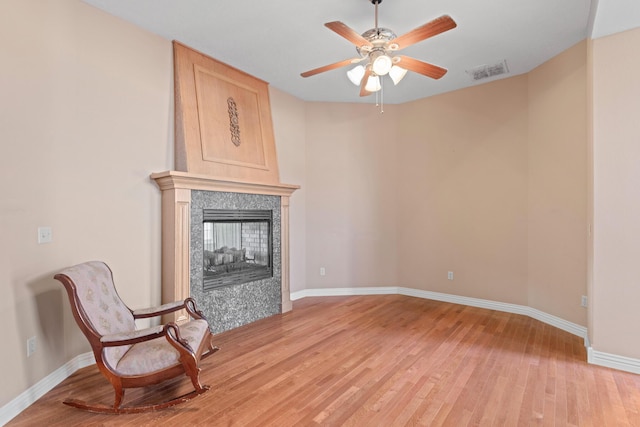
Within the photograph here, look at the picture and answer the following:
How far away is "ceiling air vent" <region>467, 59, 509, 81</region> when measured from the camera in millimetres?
4059

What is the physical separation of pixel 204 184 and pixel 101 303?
4.89 ft

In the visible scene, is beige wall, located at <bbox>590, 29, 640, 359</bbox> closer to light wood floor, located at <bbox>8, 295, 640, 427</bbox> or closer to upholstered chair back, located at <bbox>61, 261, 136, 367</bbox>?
light wood floor, located at <bbox>8, 295, 640, 427</bbox>

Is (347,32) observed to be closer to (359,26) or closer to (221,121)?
(359,26)

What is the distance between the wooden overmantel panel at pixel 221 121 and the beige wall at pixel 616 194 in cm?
342

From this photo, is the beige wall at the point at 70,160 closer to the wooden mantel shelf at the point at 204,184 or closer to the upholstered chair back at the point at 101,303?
the wooden mantel shelf at the point at 204,184

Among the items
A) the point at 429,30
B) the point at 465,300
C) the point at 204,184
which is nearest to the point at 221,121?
the point at 204,184

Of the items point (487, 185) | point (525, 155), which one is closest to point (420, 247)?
point (487, 185)

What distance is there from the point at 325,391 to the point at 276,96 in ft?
12.9

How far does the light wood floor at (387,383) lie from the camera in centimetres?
214

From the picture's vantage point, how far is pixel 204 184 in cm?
353

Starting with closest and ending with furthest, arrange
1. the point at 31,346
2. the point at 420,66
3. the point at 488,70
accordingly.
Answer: the point at 31,346 → the point at 420,66 → the point at 488,70

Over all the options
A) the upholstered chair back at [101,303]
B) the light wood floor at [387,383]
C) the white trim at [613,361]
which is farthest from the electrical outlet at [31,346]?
the white trim at [613,361]

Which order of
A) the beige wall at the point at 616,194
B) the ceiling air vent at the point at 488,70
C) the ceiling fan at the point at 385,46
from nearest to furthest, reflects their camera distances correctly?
the ceiling fan at the point at 385,46, the beige wall at the point at 616,194, the ceiling air vent at the point at 488,70

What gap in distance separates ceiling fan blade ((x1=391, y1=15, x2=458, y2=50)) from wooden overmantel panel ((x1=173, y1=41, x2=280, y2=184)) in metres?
2.23
